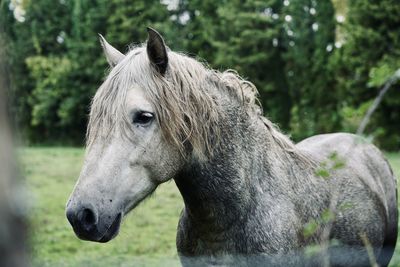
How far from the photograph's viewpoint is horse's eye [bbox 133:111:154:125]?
238 centimetres

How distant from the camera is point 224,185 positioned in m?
2.63

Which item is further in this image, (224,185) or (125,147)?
(224,185)

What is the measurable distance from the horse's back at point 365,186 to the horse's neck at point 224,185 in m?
0.64

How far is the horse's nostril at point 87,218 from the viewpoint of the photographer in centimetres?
212

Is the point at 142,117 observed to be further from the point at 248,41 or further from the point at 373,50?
the point at 248,41

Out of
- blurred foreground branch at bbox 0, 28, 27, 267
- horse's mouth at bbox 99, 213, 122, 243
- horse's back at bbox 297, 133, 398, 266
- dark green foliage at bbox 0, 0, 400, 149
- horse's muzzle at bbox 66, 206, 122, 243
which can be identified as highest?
blurred foreground branch at bbox 0, 28, 27, 267

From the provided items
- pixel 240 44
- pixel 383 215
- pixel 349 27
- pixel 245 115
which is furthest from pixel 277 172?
pixel 240 44

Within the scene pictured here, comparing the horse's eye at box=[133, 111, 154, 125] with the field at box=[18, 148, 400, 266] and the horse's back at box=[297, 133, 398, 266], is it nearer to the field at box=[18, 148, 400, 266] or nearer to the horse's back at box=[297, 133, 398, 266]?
the horse's back at box=[297, 133, 398, 266]

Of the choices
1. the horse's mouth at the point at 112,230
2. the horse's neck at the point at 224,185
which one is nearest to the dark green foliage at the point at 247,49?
the horse's neck at the point at 224,185

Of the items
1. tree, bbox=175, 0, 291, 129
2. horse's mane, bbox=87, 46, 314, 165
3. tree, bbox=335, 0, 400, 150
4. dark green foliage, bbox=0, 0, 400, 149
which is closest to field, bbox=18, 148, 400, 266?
horse's mane, bbox=87, 46, 314, 165

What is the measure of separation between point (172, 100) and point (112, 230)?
0.60 metres

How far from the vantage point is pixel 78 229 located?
2145 millimetres

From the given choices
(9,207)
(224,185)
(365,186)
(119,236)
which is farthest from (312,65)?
(9,207)

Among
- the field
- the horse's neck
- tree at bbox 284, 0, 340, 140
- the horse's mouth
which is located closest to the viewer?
the horse's mouth
